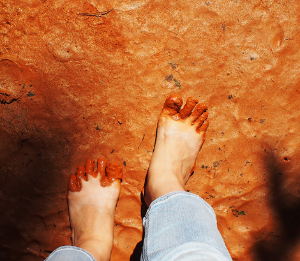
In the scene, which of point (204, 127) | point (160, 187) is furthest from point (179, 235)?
point (204, 127)

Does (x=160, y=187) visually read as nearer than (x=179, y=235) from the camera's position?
No

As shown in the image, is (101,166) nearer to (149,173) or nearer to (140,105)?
(149,173)

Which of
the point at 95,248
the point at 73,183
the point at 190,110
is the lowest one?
the point at 95,248

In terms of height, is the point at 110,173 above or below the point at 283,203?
below

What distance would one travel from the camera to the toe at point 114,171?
5.38 feet

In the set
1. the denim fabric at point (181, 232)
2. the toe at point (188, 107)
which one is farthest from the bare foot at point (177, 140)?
the denim fabric at point (181, 232)

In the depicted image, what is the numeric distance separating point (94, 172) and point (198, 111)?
3.16ft

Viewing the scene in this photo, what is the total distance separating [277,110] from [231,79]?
442 millimetres

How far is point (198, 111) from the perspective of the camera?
1654 millimetres

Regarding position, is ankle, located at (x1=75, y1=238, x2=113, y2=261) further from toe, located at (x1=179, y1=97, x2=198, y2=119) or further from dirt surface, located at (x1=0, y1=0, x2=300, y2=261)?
toe, located at (x1=179, y1=97, x2=198, y2=119)

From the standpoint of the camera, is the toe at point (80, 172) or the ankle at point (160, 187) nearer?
the ankle at point (160, 187)

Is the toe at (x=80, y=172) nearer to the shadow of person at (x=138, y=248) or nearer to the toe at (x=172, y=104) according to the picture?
the shadow of person at (x=138, y=248)

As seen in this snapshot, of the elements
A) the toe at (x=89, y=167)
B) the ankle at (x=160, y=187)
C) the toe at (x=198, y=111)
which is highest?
the toe at (x=198, y=111)

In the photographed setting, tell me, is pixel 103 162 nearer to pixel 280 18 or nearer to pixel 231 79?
pixel 231 79
